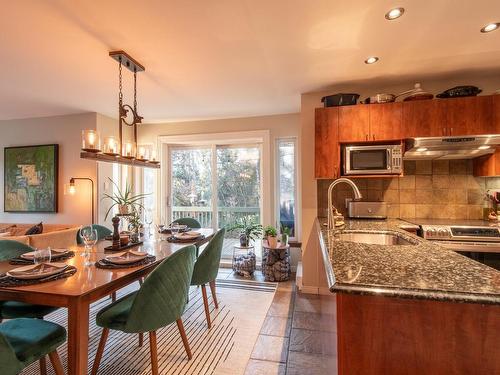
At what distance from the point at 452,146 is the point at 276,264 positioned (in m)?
2.35

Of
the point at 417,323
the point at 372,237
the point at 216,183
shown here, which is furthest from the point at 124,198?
the point at 417,323

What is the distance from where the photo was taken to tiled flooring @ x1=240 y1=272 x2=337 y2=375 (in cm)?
187

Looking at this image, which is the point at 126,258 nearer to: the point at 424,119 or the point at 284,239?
the point at 284,239

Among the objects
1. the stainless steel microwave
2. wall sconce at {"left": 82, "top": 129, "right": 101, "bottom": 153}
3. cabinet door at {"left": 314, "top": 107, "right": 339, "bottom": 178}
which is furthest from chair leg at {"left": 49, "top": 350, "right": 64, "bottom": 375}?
the stainless steel microwave

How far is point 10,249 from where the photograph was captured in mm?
2109

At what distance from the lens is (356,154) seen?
2836mm

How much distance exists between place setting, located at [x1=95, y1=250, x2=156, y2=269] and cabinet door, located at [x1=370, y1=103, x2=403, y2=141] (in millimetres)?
2420

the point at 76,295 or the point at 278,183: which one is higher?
the point at 278,183

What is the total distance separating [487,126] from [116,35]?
3.32 metres

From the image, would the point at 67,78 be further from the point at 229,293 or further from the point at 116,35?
the point at 229,293

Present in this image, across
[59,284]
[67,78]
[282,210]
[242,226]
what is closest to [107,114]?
[67,78]

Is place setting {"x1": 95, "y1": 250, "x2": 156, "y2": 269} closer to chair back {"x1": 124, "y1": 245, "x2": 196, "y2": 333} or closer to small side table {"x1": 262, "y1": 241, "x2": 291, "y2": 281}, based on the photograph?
chair back {"x1": 124, "y1": 245, "x2": 196, "y2": 333}

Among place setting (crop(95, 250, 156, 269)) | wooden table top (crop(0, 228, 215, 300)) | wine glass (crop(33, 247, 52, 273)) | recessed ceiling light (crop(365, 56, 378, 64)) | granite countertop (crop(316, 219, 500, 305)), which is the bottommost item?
wooden table top (crop(0, 228, 215, 300))

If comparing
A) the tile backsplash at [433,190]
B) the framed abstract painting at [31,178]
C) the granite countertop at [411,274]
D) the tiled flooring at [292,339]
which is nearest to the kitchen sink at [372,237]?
the tiled flooring at [292,339]
